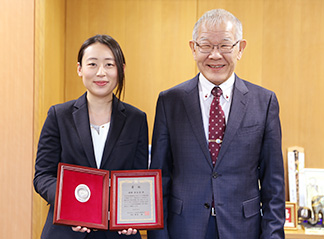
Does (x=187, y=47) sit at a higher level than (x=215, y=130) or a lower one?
higher

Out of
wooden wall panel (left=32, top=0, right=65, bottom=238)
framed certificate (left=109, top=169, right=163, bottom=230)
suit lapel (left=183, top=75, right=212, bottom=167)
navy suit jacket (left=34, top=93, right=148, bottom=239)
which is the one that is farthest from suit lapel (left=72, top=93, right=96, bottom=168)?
wooden wall panel (left=32, top=0, right=65, bottom=238)

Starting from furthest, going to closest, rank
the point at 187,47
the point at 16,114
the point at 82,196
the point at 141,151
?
1. the point at 187,47
2. the point at 16,114
3. the point at 141,151
4. the point at 82,196

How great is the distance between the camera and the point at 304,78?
2.81 metres

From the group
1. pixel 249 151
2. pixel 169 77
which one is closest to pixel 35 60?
pixel 169 77

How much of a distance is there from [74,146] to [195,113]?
21.7 inches

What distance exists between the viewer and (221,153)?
1646mm

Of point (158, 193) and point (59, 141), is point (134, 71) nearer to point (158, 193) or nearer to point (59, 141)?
point (59, 141)

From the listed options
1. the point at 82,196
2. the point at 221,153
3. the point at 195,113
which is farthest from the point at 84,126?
the point at 221,153

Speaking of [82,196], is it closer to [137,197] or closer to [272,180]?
[137,197]

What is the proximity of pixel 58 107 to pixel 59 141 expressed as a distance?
6.2 inches

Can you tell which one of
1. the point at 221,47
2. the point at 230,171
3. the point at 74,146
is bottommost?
the point at 230,171

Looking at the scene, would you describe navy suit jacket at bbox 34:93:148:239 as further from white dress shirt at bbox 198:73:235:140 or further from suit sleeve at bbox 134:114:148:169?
white dress shirt at bbox 198:73:235:140

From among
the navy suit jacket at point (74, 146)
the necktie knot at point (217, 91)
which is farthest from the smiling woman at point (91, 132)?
the necktie knot at point (217, 91)

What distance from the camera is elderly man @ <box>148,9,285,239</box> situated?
64.6 inches
